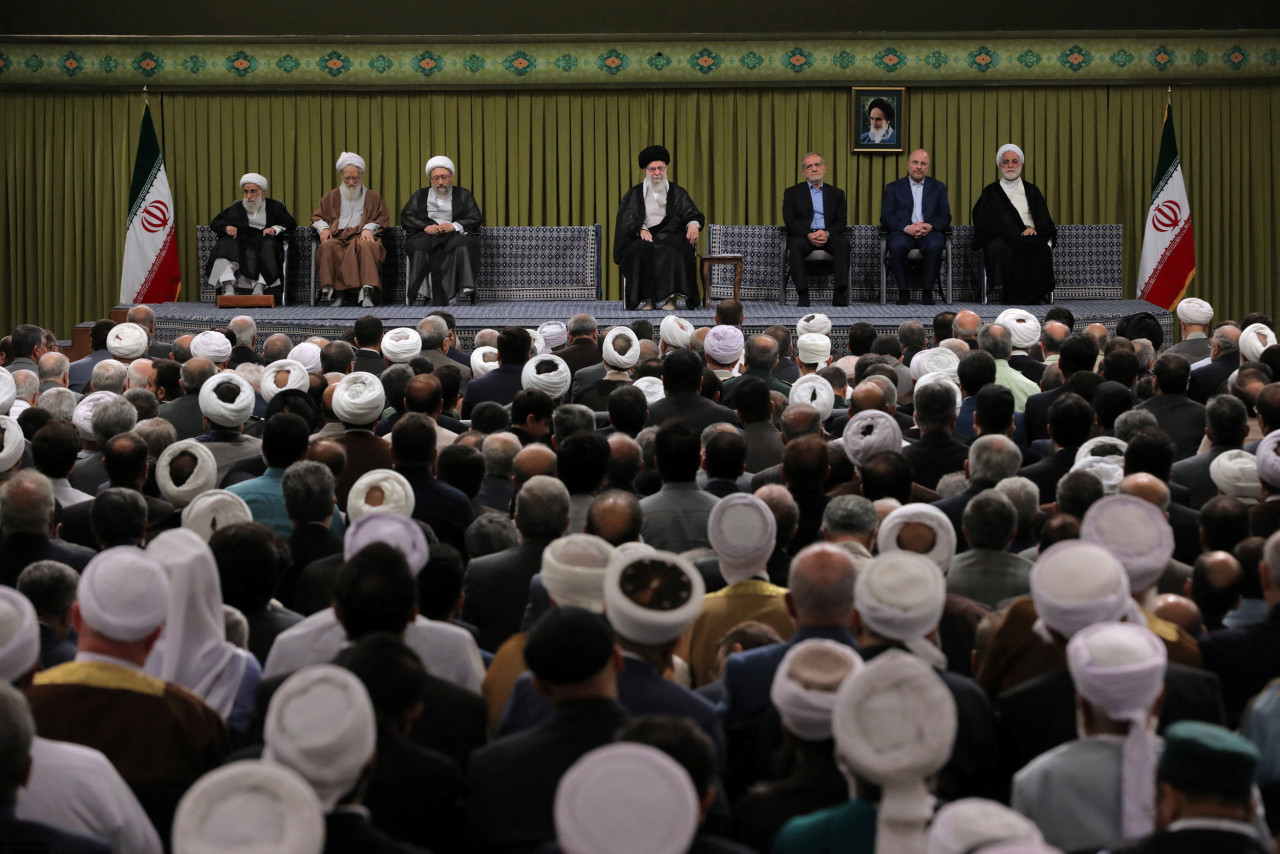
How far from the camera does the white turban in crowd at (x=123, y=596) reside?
3.09 m

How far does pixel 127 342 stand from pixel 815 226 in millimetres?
5862

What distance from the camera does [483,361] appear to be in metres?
8.81

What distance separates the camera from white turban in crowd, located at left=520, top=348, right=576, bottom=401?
729 centimetres

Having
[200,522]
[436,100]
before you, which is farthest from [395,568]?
[436,100]

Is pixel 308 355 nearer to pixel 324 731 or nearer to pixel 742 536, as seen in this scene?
pixel 742 536

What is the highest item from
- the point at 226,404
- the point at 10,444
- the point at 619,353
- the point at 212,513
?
the point at 619,353

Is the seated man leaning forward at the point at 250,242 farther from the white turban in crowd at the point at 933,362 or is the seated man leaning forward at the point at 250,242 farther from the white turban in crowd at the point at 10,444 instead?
the white turban in crowd at the point at 10,444

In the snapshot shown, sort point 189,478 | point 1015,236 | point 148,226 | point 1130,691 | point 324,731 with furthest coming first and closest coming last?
point 148,226
point 1015,236
point 189,478
point 1130,691
point 324,731

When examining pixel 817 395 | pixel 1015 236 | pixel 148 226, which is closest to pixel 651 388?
pixel 817 395

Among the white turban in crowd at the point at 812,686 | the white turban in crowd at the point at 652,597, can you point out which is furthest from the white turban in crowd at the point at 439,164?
the white turban in crowd at the point at 812,686

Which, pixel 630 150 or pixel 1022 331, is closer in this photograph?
pixel 1022 331

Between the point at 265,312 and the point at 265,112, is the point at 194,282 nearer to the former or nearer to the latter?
the point at 265,112

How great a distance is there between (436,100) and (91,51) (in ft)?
10.5

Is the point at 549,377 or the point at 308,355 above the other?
the point at 308,355
